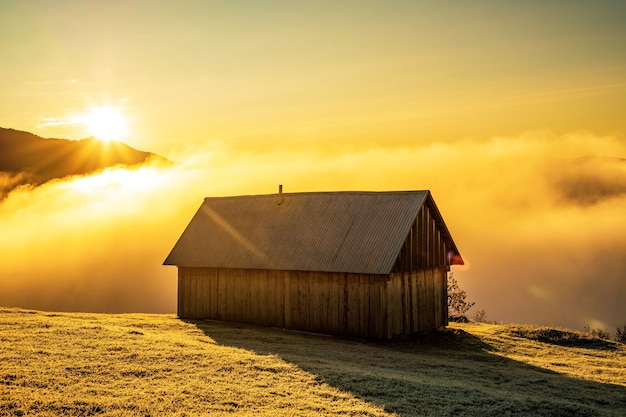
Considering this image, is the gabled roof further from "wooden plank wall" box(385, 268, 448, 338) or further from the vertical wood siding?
"wooden plank wall" box(385, 268, 448, 338)

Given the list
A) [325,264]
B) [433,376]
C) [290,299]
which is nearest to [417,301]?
[325,264]

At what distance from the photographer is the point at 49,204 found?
190750mm

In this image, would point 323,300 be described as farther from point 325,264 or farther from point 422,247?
point 422,247

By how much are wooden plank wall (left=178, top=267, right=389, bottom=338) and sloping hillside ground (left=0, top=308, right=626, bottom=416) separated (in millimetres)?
1283

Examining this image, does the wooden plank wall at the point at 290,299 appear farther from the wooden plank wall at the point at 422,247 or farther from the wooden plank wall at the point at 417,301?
the wooden plank wall at the point at 422,247

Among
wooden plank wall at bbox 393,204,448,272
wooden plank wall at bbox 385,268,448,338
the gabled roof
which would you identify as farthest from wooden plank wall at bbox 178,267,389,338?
wooden plank wall at bbox 393,204,448,272

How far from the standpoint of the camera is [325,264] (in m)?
40.2

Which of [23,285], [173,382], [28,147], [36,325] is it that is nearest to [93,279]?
[23,285]

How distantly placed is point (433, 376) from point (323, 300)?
12340mm

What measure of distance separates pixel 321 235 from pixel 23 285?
145 metres

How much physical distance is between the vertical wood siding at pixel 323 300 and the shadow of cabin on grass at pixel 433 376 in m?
1.01

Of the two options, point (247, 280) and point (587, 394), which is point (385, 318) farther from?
point (587, 394)

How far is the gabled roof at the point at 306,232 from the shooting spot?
131 feet

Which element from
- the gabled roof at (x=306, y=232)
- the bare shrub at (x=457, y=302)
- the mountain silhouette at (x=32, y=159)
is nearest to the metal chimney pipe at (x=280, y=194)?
the gabled roof at (x=306, y=232)
